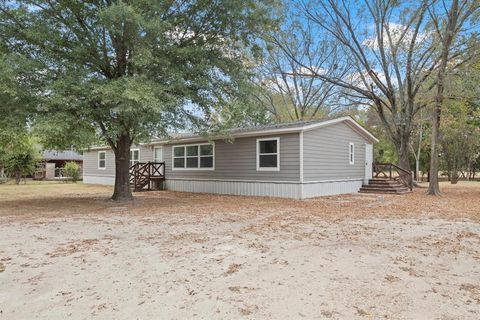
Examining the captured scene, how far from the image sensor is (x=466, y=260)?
16.2ft

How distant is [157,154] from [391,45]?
14407 millimetres

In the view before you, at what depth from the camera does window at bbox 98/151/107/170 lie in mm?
24391

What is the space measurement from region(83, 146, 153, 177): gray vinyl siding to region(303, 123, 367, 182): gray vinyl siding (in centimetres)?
1033

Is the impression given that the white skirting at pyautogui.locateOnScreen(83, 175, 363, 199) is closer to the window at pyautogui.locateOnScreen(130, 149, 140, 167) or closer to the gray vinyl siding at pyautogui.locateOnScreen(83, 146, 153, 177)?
the gray vinyl siding at pyautogui.locateOnScreen(83, 146, 153, 177)

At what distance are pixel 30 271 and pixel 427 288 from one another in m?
4.82

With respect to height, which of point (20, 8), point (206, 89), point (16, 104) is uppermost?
point (20, 8)

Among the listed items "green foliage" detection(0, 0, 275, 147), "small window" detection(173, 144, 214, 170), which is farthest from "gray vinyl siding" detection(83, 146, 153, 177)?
"green foliage" detection(0, 0, 275, 147)

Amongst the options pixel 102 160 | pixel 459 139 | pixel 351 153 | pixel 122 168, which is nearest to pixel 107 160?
pixel 102 160

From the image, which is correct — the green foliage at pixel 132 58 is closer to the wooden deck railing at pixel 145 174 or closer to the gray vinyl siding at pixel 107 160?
the wooden deck railing at pixel 145 174

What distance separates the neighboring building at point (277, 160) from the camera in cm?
1356

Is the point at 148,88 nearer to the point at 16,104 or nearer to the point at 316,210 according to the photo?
the point at 16,104

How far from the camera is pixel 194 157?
57.9 ft

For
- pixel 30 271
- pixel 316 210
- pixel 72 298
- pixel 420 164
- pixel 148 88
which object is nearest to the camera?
pixel 72 298

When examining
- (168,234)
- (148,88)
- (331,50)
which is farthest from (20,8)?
(331,50)
